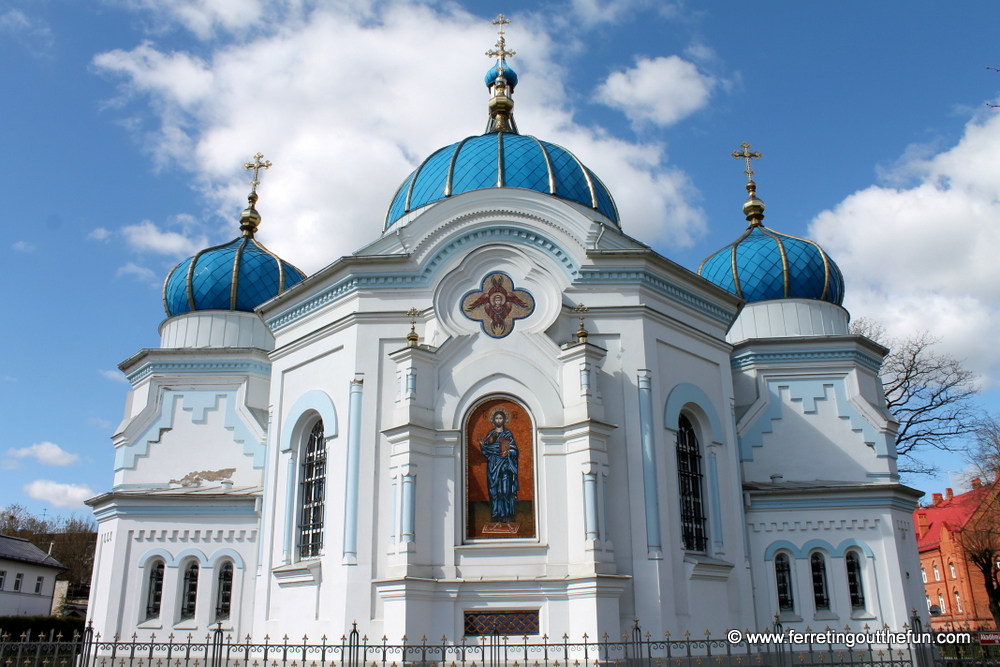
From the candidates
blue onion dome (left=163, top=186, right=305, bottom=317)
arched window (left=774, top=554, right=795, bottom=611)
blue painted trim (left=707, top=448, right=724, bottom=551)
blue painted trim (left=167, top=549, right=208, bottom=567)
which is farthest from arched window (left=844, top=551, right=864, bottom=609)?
blue onion dome (left=163, top=186, right=305, bottom=317)

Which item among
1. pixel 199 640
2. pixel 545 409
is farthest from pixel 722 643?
pixel 199 640

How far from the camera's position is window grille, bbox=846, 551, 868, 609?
14.4 meters

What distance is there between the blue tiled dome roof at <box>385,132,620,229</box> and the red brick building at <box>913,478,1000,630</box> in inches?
956

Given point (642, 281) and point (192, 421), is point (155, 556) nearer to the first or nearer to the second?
point (192, 421)

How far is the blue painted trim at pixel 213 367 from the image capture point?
55.9ft

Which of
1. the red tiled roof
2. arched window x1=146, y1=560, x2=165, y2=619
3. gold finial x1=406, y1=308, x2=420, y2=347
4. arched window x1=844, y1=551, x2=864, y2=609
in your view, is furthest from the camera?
the red tiled roof

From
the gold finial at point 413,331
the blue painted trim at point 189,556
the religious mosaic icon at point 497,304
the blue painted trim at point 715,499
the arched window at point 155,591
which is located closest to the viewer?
the gold finial at point 413,331

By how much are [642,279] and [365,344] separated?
4441mm

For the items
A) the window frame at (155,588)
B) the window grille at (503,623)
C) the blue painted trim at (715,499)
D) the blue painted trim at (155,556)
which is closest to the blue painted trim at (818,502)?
the blue painted trim at (715,499)

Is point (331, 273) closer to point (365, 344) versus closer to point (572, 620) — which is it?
point (365, 344)

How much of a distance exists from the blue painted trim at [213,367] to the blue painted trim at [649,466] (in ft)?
28.0

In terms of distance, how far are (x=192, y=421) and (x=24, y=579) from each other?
20446mm

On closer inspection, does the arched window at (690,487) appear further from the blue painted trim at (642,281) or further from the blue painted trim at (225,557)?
the blue painted trim at (225,557)

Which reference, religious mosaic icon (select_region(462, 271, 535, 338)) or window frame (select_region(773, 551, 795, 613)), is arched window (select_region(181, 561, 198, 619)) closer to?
religious mosaic icon (select_region(462, 271, 535, 338))
